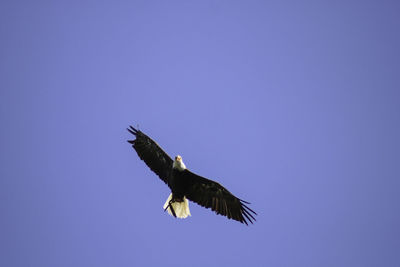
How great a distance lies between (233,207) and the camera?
Result: 35.1 ft

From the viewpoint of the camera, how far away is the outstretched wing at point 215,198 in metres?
10.6

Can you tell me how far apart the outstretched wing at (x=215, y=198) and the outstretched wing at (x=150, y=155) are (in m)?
0.70

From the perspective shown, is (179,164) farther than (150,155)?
No

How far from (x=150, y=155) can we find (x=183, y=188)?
1.30m

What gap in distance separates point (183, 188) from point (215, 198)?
90cm

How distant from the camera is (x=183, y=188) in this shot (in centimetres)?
1085

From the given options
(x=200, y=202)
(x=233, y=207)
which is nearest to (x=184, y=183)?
(x=200, y=202)

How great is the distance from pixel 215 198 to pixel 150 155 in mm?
2142

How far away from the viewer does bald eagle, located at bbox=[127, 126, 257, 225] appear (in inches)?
419

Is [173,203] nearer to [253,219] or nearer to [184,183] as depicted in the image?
[184,183]

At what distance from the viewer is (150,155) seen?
11094 millimetres

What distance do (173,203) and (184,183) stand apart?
0.86 metres

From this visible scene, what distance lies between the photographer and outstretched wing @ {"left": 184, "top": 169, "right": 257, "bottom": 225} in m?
10.6

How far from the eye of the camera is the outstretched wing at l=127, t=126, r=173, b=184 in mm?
11008
